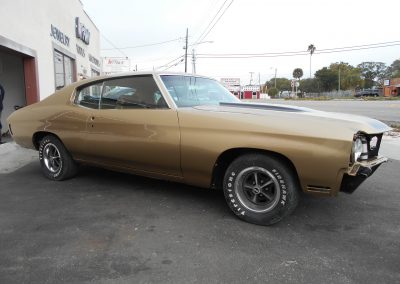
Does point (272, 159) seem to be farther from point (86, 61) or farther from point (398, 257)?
point (86, 61)

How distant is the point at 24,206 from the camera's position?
4117 mm

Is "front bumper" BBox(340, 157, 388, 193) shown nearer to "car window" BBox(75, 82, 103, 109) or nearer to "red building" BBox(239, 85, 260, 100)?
"car window" BBox(75, 82, 103, 109)

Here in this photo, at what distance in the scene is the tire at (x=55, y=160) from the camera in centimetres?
501

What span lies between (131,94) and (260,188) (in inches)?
73.3

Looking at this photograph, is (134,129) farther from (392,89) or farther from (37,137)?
(392,89)

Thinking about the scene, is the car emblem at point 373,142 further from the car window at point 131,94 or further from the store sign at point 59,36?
the store sign at point 59,36

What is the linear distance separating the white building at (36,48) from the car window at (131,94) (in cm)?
481

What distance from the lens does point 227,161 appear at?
3748 mm

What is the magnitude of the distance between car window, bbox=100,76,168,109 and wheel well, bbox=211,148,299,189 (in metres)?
0.85

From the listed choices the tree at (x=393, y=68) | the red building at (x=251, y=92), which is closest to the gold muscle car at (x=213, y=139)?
the red building at (x=251, y=92)

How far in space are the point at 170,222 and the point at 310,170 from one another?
142cm

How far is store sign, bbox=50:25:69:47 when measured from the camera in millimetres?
12211

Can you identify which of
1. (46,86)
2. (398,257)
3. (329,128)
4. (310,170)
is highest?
(46,86)

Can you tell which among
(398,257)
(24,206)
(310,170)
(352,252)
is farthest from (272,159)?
(24,206)
